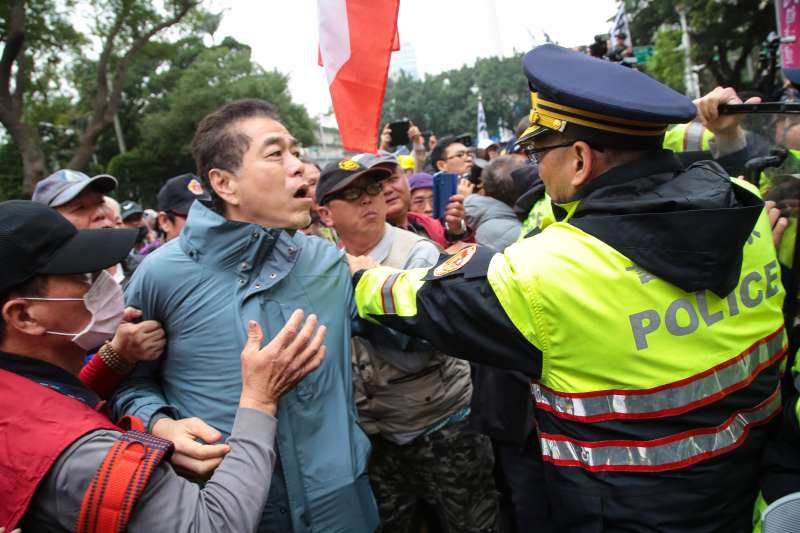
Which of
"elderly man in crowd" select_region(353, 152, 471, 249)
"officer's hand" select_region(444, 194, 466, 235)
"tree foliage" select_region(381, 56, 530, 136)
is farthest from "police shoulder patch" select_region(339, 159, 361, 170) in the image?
"tree foliage" select_region(381, 56, 530, 136)

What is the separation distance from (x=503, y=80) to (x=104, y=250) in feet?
219

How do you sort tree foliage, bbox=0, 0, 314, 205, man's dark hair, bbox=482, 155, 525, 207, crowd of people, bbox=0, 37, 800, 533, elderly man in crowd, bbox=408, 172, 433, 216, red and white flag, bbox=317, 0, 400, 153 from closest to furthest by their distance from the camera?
crowd of people, bbox=0, 37, 800, 533 < red and white flag, bbox=317, 0, 400, 153 < man's dark hair, bbox=482, 155, 525, 207 < elderly man in crowd, bbox=408, 172, 433, 216 < tree foliage, bbox=0, 0, 314, 205

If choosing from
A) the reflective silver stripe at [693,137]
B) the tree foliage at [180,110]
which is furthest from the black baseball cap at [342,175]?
the tree foliage at [180,110]

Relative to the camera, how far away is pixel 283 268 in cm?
212

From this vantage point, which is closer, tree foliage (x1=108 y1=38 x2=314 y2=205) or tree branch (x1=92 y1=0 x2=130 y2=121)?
tree branch (x1=92 y1=0 x2=130 y2=121)

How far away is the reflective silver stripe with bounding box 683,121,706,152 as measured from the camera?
251cm

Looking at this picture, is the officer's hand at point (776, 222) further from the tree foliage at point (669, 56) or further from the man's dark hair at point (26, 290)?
the tree foliage at point (669, 56)

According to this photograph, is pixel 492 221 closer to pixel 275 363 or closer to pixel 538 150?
pixel 538 150

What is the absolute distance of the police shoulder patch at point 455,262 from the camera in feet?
5.77

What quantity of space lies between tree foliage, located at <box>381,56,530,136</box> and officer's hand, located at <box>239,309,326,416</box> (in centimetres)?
6342

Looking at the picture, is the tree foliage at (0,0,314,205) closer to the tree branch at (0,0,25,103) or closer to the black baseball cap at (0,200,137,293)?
the tree branch at (0,0,25,103)

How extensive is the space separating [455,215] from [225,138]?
1.88m

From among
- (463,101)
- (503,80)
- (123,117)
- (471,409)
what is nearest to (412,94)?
(463,101)

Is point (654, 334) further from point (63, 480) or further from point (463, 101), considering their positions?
point (463, 101)
